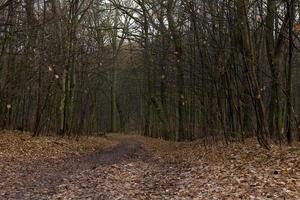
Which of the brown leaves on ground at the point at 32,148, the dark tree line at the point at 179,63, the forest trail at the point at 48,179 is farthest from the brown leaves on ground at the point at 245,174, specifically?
the brown leaves on ground at the point at 32,148

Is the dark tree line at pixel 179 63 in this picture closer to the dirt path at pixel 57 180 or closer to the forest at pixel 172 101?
the forest at pixel 172 101

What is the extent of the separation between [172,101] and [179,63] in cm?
1154

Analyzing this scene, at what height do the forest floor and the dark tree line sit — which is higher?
the dark tree line

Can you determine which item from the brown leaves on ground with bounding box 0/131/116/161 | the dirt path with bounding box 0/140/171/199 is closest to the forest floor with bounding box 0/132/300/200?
the dirt path with bounding box 0/140/171/199

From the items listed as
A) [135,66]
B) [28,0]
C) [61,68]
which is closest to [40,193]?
[28,0]

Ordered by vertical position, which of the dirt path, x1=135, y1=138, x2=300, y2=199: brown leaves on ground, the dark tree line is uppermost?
the dark tree line

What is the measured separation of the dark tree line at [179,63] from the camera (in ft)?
49.9

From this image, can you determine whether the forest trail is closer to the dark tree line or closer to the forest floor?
the forest floor

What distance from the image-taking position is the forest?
11008mm

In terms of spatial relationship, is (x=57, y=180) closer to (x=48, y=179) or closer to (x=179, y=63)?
(x=48, y=179)

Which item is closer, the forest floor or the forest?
the forest floor

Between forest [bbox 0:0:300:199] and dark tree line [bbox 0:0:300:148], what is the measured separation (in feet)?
0.26

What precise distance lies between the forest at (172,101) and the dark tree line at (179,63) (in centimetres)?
8

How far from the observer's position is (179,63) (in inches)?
945
